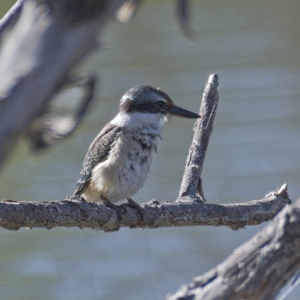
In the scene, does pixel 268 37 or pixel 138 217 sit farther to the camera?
pixel 268 37

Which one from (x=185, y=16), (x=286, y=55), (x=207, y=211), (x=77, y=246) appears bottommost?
(x=185, y=16)

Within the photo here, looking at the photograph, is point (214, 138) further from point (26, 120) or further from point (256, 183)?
point (26, 120)

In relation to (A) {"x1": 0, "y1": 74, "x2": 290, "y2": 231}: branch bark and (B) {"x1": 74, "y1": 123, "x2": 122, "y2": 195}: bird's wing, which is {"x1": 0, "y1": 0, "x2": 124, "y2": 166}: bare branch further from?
(B) {"x1": 74, "y1": 123, "x2": 122, "y2": 195}: bird's wing

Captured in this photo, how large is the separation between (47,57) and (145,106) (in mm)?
2342

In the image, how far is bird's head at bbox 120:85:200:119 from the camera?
3.34 meters

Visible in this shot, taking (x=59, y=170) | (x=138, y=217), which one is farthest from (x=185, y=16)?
(x=59, y=170)

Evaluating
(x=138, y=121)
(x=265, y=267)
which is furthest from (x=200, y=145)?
(x=265, y=267)

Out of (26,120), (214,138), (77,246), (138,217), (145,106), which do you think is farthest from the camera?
(214,138)

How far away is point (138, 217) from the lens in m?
2.63

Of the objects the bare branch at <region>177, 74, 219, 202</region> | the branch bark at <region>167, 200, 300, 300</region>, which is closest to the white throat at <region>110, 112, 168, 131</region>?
the bare branch at <region>177, 74, 219, 202</region>

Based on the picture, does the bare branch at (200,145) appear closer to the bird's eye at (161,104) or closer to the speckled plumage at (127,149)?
the speckled plumage at (127,149)

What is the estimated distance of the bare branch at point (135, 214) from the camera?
2045 mm

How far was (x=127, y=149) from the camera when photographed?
10.0 ft

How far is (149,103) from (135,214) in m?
0.89
